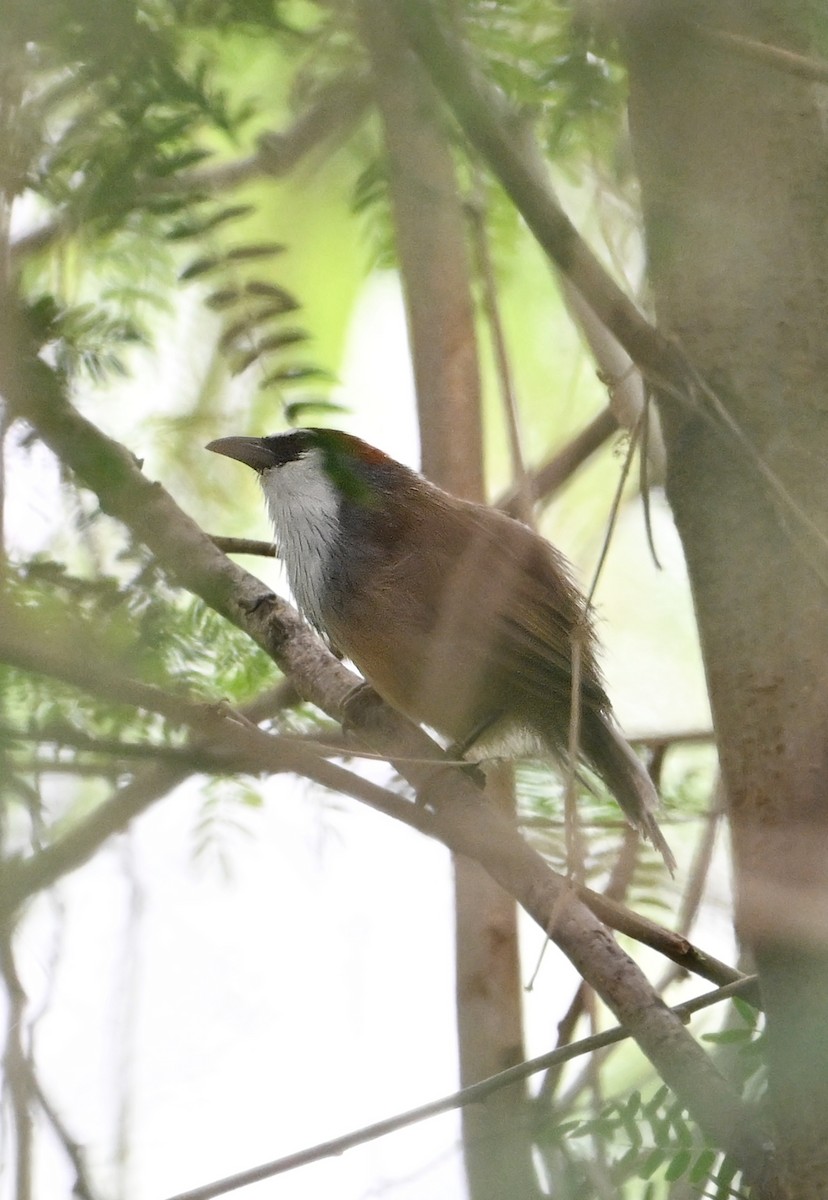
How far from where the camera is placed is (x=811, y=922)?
164 cm

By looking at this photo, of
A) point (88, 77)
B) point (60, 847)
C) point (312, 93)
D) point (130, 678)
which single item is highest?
point (312, 93)

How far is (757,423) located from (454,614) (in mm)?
1556

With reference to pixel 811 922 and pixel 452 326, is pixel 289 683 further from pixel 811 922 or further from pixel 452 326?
pixel 811 922

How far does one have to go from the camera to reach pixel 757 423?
1847 mm

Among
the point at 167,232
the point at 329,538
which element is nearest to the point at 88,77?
the point at 167,232

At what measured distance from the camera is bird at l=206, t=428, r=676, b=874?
3297mm

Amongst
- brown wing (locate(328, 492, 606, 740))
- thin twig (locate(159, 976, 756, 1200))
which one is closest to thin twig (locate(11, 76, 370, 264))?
brown wing (locate(328, 492, 606, 740))

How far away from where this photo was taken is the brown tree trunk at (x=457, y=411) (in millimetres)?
1922

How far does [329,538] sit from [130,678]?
1.77m

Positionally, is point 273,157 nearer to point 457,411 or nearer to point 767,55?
point 457,411

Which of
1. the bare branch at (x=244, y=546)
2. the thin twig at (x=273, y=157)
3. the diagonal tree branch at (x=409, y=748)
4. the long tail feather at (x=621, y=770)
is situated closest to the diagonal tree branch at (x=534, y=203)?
the thin twig at (x=273, y=157)

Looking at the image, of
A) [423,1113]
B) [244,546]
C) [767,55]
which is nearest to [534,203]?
[767,55]

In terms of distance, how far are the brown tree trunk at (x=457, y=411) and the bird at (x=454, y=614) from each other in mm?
168

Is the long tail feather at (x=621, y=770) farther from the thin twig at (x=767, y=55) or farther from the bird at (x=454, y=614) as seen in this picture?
the thin twig at (x=767, y=55)
